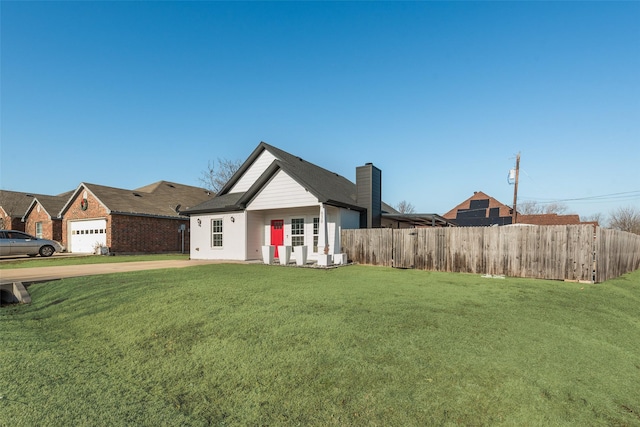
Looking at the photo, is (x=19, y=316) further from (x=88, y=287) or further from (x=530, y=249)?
(x=530, y=249)

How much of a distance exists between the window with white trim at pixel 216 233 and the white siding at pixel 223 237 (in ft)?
0.60

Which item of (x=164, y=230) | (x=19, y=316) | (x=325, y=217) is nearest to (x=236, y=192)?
(x=325, y=217)

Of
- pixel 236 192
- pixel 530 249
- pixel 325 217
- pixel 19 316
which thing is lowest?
pixel 19 316

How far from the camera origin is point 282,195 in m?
15.1

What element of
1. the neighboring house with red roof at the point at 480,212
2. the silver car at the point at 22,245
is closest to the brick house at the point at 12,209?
the silver car at the point at 22,245

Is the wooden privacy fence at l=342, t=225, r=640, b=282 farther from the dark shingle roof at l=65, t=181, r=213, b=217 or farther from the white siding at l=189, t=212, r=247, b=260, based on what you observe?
the dark shingle roof at l=65, t=181, r=213, b=217

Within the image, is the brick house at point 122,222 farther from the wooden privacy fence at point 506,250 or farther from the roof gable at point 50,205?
the wooden privacy fence at point 506,250

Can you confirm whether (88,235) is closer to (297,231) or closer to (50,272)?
(50,272)

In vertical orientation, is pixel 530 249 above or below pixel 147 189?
below

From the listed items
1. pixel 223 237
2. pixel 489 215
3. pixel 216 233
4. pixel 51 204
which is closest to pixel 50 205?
pixel 51 204

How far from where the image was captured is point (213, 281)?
324 inches

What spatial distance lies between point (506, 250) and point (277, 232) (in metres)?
10.9

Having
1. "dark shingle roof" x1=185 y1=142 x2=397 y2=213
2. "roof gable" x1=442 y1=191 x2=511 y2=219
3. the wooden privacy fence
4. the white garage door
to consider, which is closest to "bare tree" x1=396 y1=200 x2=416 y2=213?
"roof gable" x1=442 y1=191 x2=511 y2=219

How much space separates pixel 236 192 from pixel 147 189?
48.4 ft
